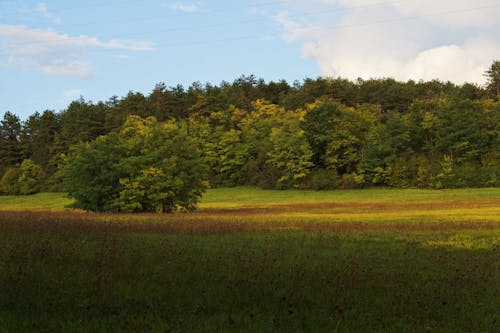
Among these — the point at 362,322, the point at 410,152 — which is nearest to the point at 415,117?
the point at 410,152

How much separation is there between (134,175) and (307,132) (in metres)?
56.0

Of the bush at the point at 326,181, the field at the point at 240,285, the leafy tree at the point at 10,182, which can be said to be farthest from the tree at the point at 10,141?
the field at the point at 240,285

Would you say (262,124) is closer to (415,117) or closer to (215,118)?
(215,118)

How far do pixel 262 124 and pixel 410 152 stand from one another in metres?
29.9

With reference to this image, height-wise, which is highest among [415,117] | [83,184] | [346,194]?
[415,117]

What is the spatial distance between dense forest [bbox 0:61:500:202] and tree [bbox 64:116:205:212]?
20044mm

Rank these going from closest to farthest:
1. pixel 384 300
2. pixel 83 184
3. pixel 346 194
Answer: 1. pixel 384 300
2. pixel 83 184
3. pixel 346 194

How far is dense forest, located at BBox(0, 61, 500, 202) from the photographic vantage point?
86.6 meters

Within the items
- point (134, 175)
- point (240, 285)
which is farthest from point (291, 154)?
point (240, 285)

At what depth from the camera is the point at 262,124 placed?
342ft

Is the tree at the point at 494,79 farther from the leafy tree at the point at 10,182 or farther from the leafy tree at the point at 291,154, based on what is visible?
the leafy tree at the point at 10,182

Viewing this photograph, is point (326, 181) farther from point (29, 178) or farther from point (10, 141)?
point (10, 141)

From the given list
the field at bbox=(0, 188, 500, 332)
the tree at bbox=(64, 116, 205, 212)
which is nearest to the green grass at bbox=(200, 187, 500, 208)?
the tree at bbox=(64, 116, 205, 212)

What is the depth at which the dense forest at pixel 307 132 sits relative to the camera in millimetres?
86625
